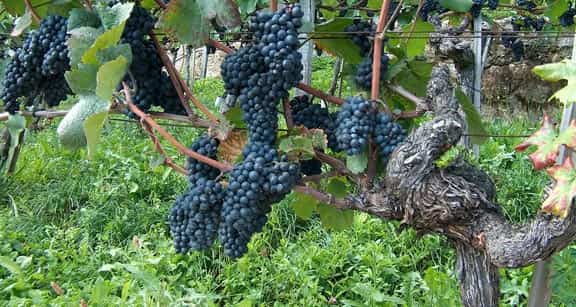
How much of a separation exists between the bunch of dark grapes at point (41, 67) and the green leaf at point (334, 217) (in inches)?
25.6

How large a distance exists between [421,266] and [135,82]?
1932 millimetres

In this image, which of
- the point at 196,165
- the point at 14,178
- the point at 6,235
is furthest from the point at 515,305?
the point at 14,178

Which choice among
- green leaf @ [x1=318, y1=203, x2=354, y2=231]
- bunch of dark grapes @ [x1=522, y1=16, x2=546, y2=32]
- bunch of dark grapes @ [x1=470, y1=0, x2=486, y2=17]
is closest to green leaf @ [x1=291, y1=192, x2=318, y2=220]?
green leaf @ [x1=318, y1=203, x2=354, y2=231]

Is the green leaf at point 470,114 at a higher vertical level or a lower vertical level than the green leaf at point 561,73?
lower

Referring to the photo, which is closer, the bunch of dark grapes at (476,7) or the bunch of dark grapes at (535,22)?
the bunch of dark grapes at (476,7)

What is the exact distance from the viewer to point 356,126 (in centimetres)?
106

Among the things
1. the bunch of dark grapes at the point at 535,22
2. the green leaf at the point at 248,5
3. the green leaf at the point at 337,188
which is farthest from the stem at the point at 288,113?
the bunch of dark grapes at the point at 535,22

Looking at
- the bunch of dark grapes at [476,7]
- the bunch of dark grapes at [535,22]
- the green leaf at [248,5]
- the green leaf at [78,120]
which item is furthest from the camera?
the bunch of dark grapes at [535,22]

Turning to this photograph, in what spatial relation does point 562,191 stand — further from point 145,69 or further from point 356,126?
point 145,69

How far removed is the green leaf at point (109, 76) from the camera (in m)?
0.96

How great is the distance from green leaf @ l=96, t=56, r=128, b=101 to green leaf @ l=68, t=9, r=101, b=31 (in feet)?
0.62

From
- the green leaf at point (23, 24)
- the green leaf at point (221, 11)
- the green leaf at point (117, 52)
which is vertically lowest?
the green leaf at point (117, 52)

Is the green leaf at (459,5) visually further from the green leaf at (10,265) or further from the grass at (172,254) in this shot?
the green leaf at (10,265)

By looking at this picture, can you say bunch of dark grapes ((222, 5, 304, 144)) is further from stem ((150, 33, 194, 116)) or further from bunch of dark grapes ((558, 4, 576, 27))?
bunch of dark grapes ((558, 4, 576, 27))
